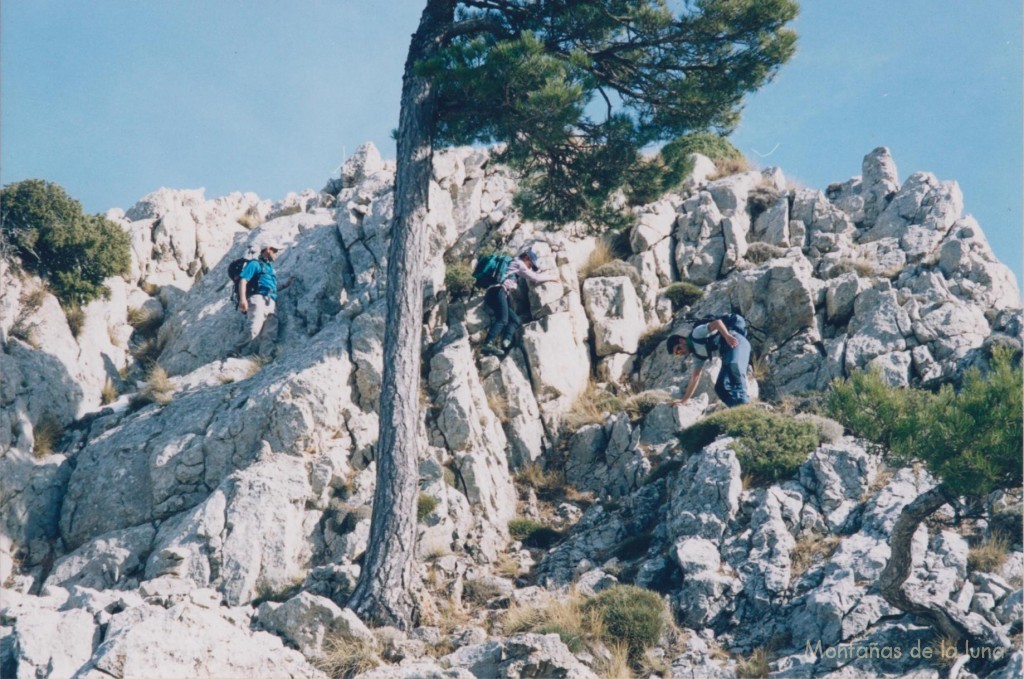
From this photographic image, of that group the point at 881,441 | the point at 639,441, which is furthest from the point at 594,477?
the point at 881,441

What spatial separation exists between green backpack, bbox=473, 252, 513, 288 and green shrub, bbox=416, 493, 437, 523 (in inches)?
231

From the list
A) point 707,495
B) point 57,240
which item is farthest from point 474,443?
point 57,240

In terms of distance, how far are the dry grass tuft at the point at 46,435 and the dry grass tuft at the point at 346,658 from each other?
356 inches

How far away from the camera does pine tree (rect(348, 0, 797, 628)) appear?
15.8 m

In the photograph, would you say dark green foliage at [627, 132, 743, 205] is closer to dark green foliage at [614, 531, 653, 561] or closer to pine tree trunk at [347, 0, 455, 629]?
pine tree trunk at [347, 0, 455, 629]

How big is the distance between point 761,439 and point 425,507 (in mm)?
6104

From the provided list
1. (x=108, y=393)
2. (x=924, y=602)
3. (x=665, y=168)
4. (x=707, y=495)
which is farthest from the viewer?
(x=108, y=393)

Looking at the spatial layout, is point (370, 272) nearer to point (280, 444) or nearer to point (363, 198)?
point (363, 198)

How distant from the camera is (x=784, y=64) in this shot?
18.4 metres

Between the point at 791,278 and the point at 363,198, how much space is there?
1074cm

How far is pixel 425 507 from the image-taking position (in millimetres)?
17062

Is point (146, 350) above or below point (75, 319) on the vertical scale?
below

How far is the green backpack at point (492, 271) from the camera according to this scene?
70.1 feet

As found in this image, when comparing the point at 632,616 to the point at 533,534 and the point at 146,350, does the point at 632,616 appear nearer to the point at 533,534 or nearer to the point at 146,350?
the point at 533,534
